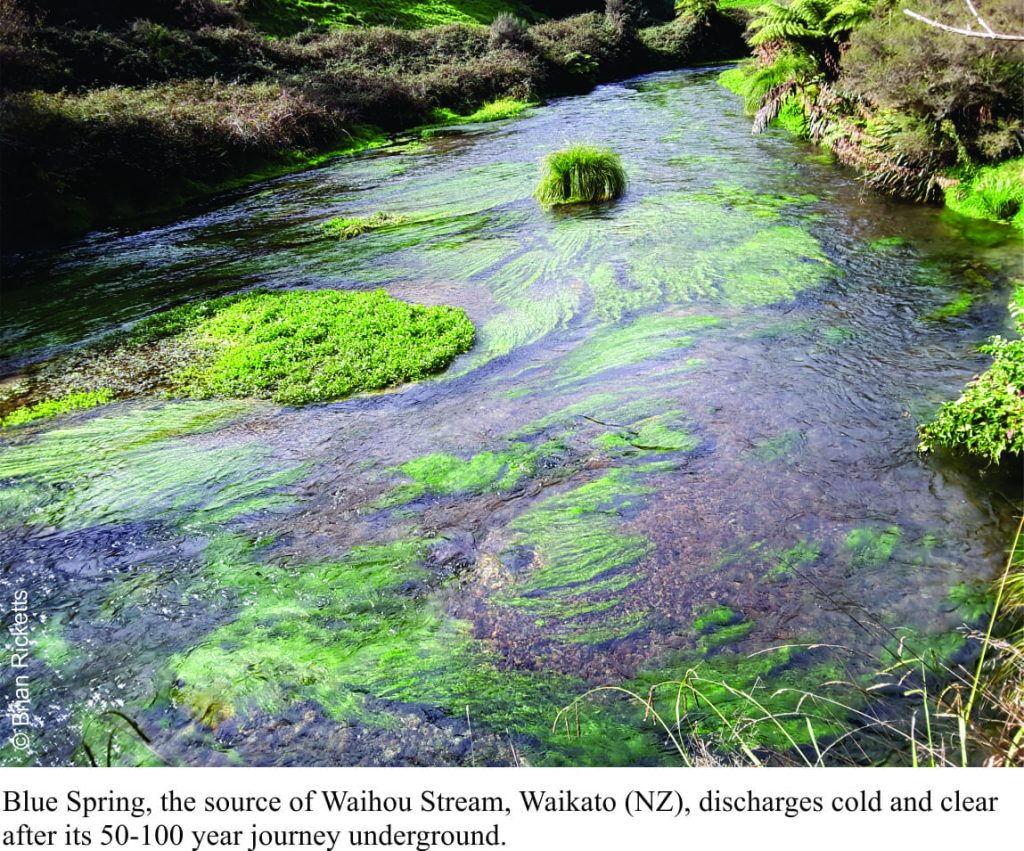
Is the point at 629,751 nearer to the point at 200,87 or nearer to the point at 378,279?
the point at 378,279

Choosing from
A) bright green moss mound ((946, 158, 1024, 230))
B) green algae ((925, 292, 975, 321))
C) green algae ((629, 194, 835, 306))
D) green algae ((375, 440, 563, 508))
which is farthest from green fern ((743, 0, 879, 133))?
green algae ((375, 440, 563, 508))

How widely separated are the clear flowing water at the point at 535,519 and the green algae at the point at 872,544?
0.02 meters

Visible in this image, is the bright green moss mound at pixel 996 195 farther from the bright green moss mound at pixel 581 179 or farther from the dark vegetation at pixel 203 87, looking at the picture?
the dark vegetation at pixel 203 87

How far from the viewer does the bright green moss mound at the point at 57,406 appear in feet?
21.0

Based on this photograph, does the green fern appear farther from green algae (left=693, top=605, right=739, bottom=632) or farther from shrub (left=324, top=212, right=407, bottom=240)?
green algae (left=693, top=605, right=739, bottom=632)

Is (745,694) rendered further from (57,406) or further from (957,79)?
(957,79)

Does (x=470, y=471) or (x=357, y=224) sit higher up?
(x=357, y=224)

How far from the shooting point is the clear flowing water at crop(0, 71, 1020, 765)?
3434 mm

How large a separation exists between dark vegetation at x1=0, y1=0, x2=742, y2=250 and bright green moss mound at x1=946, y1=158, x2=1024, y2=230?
44.1 ft

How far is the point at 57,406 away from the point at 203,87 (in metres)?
14.3

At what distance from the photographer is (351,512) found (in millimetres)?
4863

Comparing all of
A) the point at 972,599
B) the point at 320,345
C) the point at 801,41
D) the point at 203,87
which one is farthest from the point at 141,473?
the point at 203,87

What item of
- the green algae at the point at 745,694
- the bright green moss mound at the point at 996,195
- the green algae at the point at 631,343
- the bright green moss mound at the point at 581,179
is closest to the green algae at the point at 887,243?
the bright green moss mound at the point at 996,195

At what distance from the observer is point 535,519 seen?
4.72 metres
